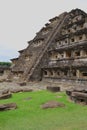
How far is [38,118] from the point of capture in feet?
40.0

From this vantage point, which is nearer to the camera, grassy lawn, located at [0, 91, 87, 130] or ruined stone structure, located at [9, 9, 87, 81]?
grassy lawn, located at [0, 91, 87, 130]

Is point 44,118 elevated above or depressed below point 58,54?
below

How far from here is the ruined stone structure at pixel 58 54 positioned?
2896cm

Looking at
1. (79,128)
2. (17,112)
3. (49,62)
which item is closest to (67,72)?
(49,62)

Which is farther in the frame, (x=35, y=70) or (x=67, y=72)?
(x=35, y=70)

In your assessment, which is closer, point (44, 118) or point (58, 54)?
point (44, 118)

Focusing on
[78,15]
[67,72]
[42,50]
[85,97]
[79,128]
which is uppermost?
[78,15]

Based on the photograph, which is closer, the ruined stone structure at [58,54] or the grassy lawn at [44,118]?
the grassy lawn at [44,118]

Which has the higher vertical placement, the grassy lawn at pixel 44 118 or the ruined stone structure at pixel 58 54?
the ruined stone structure at pixel 58 54

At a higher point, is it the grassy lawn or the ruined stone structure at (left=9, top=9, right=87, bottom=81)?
the ruined stone structure at (left=9, top=9, right=87, bottom=81)

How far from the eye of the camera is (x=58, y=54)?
33969 mm

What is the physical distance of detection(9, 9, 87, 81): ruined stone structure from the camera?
2896 centimetres

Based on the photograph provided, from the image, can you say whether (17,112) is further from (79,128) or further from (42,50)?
(42,50)

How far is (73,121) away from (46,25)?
38.7 meters
